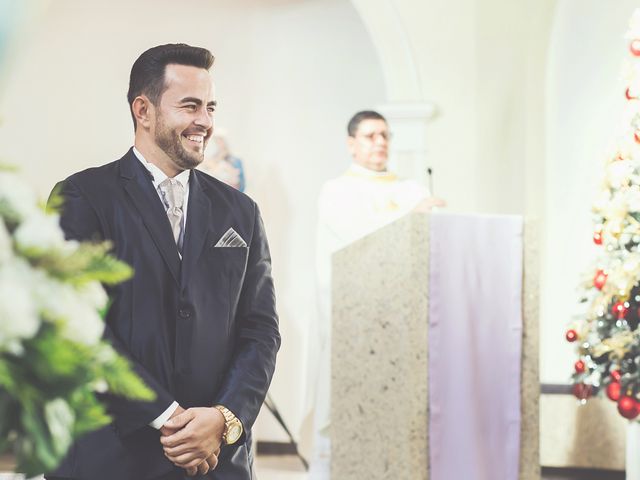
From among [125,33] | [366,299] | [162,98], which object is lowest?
[366,299]

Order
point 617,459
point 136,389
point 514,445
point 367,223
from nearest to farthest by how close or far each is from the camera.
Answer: point 136,389 < point 514,445 < point 367,223 < point 617,459

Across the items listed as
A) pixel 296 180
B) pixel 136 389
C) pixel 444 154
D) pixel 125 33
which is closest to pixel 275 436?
pixel 296 180

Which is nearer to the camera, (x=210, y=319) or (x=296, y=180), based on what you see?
(x=210, y=319)

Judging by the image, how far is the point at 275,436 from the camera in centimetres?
827

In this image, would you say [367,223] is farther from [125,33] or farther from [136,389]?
[136,389]

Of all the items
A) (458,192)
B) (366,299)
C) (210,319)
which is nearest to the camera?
(210,319)

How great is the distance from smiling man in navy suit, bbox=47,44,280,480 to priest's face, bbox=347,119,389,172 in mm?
3382

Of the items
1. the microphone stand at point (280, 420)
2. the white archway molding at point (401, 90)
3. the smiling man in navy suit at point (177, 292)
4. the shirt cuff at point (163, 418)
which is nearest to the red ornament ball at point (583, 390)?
the white archway molding at point (401, 90)

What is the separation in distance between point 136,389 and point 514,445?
3101 mm

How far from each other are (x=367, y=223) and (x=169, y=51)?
361cm

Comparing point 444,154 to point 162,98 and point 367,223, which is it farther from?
point 162,98

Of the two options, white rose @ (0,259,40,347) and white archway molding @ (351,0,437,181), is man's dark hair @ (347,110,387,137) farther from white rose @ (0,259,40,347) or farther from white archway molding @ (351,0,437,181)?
white rose @ (0,259,40,347)

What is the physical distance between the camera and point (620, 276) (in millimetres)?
4934

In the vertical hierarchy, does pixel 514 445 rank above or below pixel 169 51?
below
